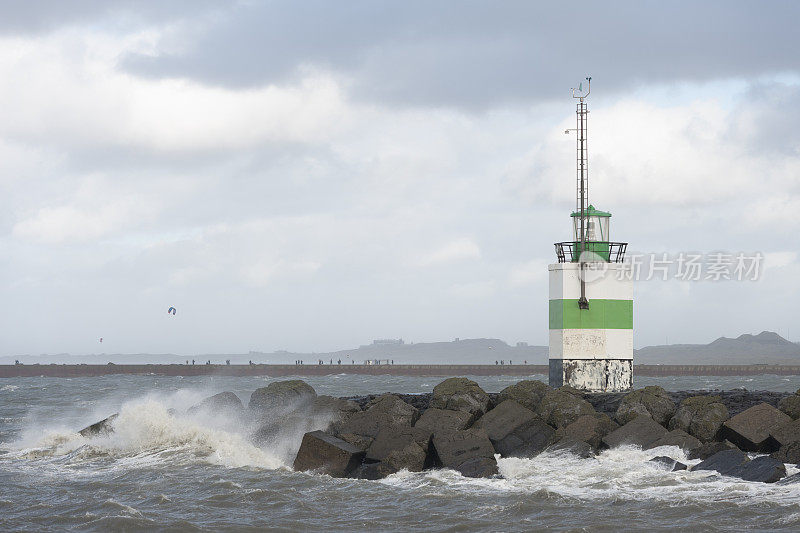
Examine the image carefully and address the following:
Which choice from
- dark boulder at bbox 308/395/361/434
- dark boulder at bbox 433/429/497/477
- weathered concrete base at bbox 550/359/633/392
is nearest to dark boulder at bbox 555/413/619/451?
dark boulder at bbox 433/429/497/477

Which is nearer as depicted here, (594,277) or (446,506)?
(446,506)

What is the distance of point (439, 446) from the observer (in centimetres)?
1527

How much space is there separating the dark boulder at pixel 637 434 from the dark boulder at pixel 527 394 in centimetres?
215

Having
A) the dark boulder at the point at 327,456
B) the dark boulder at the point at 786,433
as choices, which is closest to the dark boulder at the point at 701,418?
the dark boulder at the point at 786,433

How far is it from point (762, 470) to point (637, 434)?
268cm

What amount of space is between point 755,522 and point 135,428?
1348 cm

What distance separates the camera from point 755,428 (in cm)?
1507

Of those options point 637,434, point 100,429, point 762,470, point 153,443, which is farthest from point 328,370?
point 762,470

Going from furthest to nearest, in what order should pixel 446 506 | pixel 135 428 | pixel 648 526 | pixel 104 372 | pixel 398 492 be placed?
pixel 104 372 < pixel 135 428 < pixel 398 492 < pixel 446 506 < pixel 648 526

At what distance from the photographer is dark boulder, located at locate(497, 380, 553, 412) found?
58.7ft

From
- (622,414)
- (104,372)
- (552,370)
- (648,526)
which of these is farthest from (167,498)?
(104,372)

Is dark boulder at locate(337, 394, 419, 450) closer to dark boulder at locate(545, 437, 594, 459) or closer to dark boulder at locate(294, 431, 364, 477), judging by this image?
dark boulder at locate(294, 431, 364, 477)

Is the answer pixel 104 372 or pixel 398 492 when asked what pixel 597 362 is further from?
pixel 104 372

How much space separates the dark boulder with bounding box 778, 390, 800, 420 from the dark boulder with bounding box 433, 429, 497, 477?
5.68m
